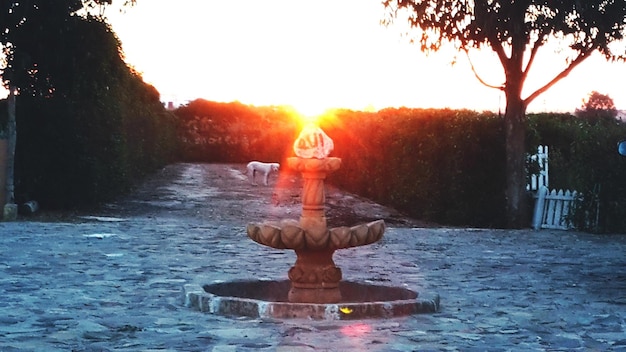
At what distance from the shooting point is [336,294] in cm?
785


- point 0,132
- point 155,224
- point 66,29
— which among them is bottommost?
point 155,224

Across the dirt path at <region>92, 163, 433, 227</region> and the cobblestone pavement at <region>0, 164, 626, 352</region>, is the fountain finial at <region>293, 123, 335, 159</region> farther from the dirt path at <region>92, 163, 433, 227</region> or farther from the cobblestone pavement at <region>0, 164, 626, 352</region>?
the dirt path at <region>92, 163, 433, 227</region>

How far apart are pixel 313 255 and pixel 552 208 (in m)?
11.7

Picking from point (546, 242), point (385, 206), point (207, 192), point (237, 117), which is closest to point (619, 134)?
point (546, 242)

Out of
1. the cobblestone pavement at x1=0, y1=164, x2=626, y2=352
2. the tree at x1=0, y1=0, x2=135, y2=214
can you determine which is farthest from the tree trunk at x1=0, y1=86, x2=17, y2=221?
the cobblestone pavement at x1=0, y1=164, x2=626, y2=352

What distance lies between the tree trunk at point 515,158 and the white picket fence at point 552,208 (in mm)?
524

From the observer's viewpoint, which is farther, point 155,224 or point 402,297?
point 155,224

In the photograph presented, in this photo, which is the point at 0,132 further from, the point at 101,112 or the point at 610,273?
the point at 610,273

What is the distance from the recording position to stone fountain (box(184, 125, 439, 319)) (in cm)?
716

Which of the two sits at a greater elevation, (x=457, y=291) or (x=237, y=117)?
(x=237, y=117)

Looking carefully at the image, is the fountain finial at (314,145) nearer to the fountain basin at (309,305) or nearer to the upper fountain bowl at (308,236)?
the upper fountain bowl at (308,236)

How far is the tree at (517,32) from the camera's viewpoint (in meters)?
16.5

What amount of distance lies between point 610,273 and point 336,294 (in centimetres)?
424

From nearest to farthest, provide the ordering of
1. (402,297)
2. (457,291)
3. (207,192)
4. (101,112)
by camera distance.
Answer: (402,297), (457,291), (101,112), (207,192)
